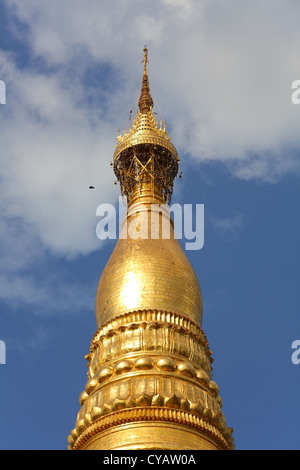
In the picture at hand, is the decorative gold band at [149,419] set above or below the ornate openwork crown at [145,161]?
below

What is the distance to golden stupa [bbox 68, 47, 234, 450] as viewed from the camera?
1900 cm

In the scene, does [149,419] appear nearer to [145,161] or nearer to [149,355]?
[149,355]

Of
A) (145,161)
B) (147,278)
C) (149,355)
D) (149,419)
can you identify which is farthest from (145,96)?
(149,419)

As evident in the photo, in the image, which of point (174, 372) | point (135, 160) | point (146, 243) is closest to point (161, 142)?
point (135, 160)

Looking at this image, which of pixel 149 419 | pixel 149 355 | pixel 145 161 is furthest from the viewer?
pixel 145 161

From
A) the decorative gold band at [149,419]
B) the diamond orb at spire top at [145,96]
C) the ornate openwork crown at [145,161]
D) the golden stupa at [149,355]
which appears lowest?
the decorative gold band at [149,419]

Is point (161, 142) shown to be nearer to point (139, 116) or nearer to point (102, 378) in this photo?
point (139, 116)

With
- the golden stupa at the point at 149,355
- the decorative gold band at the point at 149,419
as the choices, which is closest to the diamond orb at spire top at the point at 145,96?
the golden stupa at the point at 149,355

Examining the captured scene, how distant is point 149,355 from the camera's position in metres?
20.5

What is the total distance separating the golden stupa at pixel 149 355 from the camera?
748 inches

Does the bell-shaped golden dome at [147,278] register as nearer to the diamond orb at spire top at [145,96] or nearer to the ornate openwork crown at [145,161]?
the ornate openwork crown at [145,161]

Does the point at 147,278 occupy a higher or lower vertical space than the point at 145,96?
lower

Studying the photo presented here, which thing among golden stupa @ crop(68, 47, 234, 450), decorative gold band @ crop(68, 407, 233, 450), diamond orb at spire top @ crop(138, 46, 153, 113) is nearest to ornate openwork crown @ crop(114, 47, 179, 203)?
golden stupa @ crop(68, 47, 234, 450)

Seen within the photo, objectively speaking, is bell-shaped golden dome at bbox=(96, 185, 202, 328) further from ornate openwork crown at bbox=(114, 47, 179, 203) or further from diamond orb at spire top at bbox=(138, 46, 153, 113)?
diamond orb at spire top at bbox=(138, 46, 153, 113)
